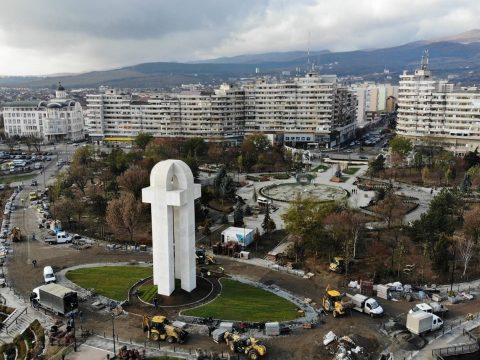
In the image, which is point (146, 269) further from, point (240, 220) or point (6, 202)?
point (6, 202)

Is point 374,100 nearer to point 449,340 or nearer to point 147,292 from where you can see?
point 449,340

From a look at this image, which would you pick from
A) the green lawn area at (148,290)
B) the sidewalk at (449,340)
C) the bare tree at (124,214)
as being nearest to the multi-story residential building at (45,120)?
the bare tree at (124,214)

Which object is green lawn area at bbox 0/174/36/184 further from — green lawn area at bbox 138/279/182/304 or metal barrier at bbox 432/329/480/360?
metal barrier at bbox 432/329/480/360

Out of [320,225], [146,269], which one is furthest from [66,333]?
[320,225]

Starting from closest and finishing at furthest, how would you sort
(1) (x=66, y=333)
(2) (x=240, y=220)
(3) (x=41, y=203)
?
1. (1) (x=66, y=333)
2. (2) (x=240, y=220)
3. (3) (x=41, y=203)

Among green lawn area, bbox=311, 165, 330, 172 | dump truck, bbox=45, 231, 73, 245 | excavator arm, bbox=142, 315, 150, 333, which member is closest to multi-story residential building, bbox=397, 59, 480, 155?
green lawn area, bbox=311, 165, 330, 172

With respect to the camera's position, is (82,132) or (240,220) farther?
(82,132)
